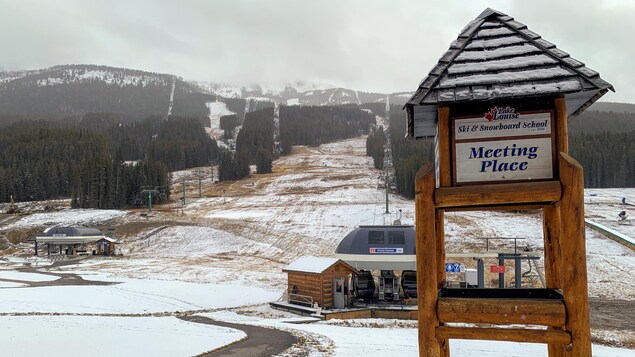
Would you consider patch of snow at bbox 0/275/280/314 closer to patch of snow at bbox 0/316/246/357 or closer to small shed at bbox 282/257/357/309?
small shed at bbox 282/257/357/309

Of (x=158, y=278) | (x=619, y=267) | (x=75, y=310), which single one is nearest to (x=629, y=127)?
(x=619, y=267)

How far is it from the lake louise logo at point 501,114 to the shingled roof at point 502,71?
41 cm

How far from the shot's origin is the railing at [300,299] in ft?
95.3

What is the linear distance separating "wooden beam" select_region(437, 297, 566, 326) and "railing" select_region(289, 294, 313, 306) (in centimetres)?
2219

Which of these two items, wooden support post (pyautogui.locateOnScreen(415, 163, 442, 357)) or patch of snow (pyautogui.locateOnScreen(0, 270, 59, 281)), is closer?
wooden support post (pyautogui.locateOnScreen(415, 163, 442, 357))

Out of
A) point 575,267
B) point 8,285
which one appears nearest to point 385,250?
point 575,267

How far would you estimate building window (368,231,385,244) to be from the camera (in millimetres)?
30172

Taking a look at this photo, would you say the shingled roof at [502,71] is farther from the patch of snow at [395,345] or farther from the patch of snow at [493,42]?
the patch of snow at [395,345]

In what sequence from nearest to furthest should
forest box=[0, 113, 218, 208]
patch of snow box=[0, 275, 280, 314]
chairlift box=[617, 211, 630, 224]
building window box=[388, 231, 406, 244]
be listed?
1. patch of snow box=[0, 275, 280, 314]
2. building window box=[388, 231, 406, 244]
3. chairlift box=[617, 211, 630, 224]
4. forest box=[0, 113, 218, 208]

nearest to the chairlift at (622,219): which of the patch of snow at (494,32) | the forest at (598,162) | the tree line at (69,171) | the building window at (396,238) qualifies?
the forest at (598,162)

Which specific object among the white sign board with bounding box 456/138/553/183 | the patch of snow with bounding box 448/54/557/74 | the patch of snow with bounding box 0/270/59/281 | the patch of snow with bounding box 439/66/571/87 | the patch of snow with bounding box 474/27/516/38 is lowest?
the patch of snow with bounding box 0/270/59/281

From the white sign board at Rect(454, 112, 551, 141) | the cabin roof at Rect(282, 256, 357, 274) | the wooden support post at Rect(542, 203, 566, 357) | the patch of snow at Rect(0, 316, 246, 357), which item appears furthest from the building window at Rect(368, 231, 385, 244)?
the white sign board at Rect(454, 112, 551, 141)

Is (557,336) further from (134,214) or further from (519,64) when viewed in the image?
(134,214)

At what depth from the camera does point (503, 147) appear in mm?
7352
